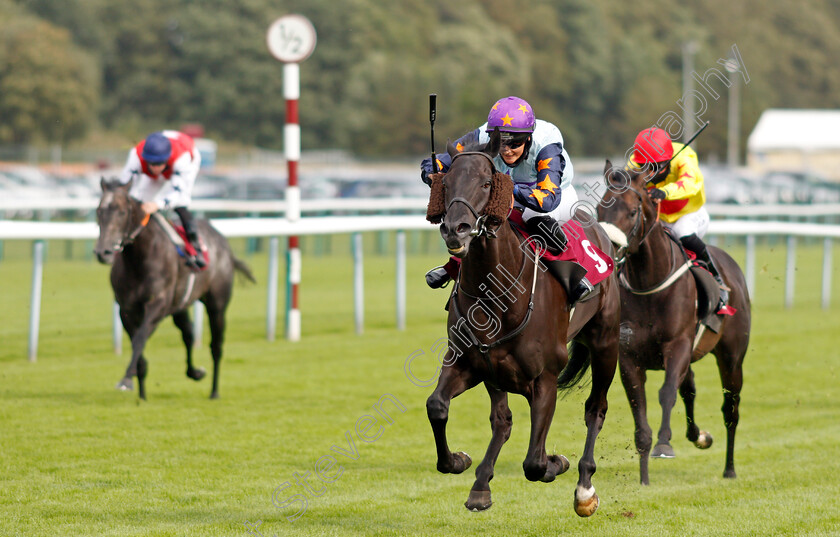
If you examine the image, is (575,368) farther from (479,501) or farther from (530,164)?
(479,501)

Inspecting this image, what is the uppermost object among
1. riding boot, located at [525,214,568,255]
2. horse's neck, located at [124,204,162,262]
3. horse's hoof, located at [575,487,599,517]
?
riding boot, located at [525,214,568,255]

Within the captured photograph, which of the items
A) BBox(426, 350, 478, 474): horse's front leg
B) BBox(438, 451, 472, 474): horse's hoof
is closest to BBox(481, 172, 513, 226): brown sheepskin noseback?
BBox(426, 350, 478, 474): horse's front leg

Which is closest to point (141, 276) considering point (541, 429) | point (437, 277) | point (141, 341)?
point (141, 341)

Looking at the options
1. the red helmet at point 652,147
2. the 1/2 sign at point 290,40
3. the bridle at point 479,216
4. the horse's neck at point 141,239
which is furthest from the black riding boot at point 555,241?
the 1/2 sign at point 290,40

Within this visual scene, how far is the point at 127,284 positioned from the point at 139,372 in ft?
1.96

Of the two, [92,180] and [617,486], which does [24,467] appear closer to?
[617,486]

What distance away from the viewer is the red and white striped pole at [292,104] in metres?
9.77

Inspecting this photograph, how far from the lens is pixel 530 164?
173 inches

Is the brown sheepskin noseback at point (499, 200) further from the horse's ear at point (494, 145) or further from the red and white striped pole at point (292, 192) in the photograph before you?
the red and white striped pole at point (292, 192)

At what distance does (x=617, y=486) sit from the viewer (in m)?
5.18

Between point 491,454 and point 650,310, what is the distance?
1791mm

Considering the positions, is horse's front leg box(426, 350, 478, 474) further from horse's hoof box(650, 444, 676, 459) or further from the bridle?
horse's hoof box(650, 444, 676, 459)

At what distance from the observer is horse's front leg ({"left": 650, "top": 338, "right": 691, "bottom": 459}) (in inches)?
209

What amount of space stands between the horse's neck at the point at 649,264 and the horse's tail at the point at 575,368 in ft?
2.06
